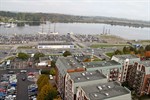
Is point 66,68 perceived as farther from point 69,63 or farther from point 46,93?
point 46,93

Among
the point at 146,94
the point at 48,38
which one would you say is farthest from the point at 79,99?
the point at 48,38

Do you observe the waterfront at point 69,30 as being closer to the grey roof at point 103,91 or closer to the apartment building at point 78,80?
the apartment building at point 78,80

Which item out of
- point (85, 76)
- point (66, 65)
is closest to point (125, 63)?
point (66, 65)

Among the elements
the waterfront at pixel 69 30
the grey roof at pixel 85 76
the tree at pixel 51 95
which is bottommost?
Result: the tree at pixel 51 95

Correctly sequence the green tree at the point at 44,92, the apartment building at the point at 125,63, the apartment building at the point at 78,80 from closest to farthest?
1. the apartment building at the point at 78,80
2. the green tree at the point at 44,92
3. the apartment building at the point at 125,63

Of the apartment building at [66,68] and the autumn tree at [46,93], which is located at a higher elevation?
the apartment building at [66,68]

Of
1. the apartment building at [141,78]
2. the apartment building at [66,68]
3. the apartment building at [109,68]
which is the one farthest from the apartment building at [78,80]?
the apartment building at [141,78]

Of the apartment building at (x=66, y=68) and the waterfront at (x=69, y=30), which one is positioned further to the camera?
the waterfront at (x=69, y=30)

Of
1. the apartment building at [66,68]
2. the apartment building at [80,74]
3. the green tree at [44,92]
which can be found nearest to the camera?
the apartment building at [80,74]
